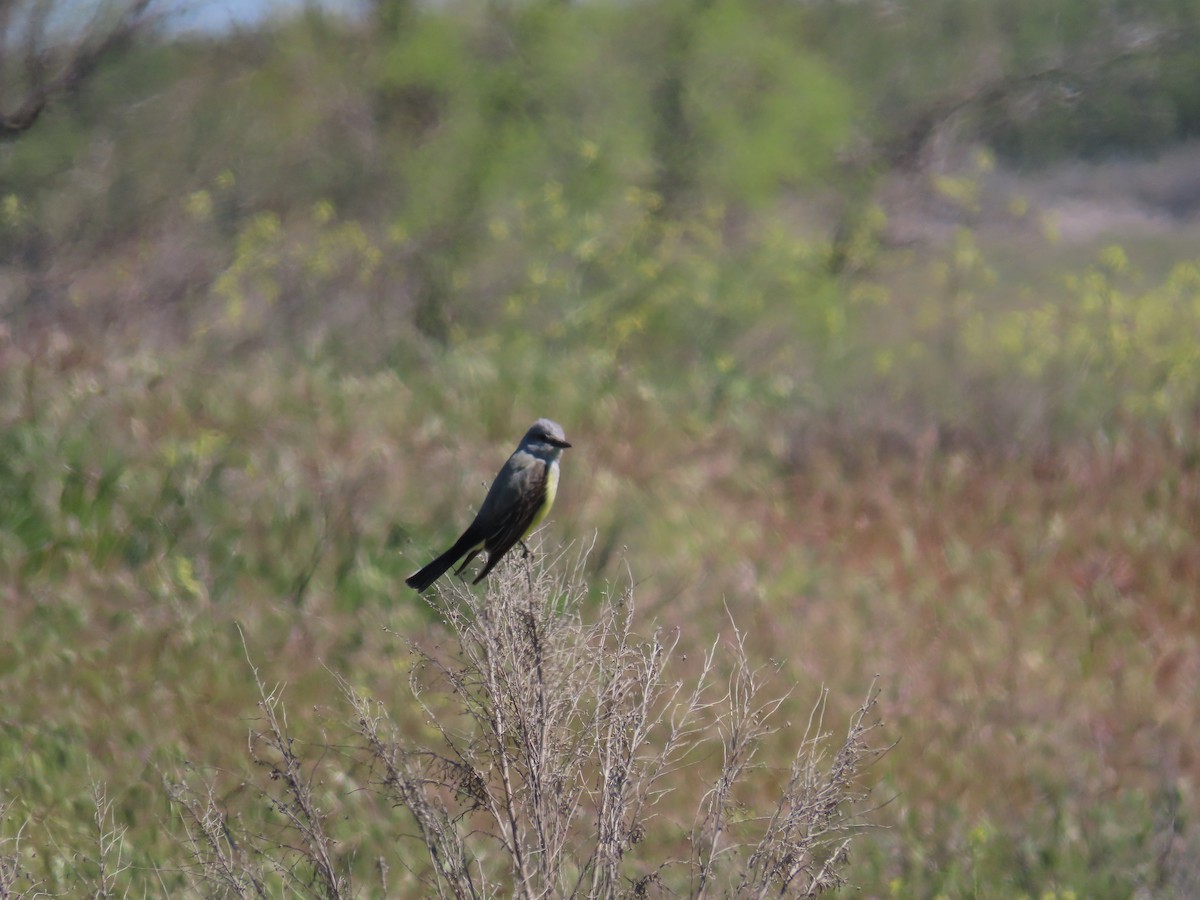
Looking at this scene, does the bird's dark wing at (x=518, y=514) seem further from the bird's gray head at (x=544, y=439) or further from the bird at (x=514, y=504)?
the bird's gray head at (x=544, y=439)

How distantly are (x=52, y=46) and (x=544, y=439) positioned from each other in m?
8.81

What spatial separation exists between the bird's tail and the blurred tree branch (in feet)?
27.3

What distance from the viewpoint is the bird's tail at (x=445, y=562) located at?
15.3ft

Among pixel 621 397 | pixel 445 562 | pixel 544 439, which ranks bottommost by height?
pixel 621 397

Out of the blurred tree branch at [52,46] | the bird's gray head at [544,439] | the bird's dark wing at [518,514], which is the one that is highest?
the blurred tree branch at [52,46]

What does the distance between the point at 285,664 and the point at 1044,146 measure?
1920 cm

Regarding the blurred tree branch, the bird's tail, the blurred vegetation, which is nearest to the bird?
the bird's tail

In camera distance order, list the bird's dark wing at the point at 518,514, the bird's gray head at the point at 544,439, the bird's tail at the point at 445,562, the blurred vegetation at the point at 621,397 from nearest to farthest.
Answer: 1. the bird's dark wing at the point at 518,514
2. the bird's tail at the point at 445,562
3. the bird's gray head at the point at 544,439
4. the blurred vegetation at the point at 621,397

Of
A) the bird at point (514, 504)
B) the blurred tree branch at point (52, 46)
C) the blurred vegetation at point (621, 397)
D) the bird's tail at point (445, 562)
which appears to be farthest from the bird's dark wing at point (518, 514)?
the blurred tree branch at point (52, 46)

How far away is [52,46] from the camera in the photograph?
1180 centimetres

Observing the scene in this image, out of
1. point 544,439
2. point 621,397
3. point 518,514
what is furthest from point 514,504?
point 621,397

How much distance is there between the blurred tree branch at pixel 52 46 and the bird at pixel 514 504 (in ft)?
27.0

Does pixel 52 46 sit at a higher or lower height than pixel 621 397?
higher

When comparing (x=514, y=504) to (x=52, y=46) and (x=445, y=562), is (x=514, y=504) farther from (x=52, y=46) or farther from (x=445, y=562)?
(x=52, y=46)
